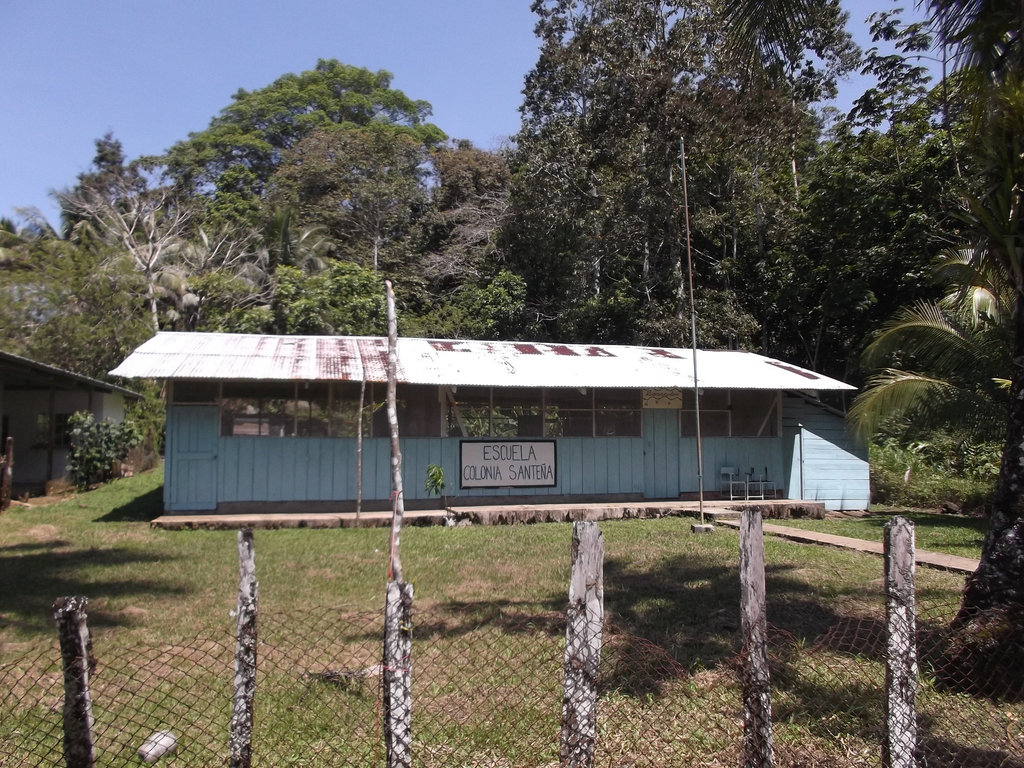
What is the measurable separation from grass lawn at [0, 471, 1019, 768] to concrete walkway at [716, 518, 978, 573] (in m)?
0.41

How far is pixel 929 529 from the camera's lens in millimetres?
13469

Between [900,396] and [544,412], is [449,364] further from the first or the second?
[900,396]

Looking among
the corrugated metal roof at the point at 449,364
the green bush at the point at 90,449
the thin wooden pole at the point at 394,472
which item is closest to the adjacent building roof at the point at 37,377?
the green bush at the point at 90,449

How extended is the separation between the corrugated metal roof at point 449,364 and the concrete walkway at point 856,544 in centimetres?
341

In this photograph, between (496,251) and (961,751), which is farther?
(496,251)

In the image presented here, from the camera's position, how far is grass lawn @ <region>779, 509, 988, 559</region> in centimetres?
1141

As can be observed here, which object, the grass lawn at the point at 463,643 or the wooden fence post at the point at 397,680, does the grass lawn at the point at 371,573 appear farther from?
the wooden fence post at the point at 397,680

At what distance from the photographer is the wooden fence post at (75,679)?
320 centimetres

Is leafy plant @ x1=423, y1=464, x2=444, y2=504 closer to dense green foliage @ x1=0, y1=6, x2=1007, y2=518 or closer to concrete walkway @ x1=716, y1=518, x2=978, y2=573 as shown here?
concrete walkway @ x1=716, y1=518, x2=978, y2=573

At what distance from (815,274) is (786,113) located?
4.61m

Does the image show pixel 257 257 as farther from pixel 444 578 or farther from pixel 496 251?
pixel 444 578

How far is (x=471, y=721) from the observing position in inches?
197

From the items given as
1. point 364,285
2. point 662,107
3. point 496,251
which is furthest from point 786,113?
point 364,285

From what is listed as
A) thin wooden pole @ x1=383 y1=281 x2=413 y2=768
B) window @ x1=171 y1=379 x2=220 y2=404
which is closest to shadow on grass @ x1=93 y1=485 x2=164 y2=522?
window @ x1=171 y1=379 x2=220 y2=404
